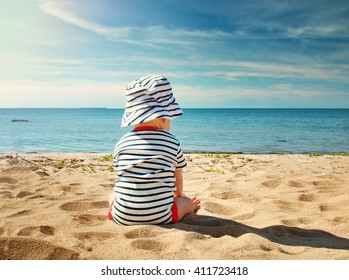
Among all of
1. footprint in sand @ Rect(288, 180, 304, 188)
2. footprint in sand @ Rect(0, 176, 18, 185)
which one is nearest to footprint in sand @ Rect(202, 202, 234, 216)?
footprint in sand @ Rect(288, 180, 304, 188)

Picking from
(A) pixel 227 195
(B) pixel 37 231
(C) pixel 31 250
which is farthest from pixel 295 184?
(C) pixel 31 250

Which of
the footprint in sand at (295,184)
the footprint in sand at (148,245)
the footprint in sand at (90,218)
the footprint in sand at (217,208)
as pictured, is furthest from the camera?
the footprint in sand at (295,184)

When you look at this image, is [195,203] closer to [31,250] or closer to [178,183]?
[178,183]

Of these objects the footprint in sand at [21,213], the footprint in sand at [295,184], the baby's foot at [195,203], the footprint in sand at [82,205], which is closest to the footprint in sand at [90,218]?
the footprint in sand at [82,205]

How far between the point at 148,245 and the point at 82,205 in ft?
4.80

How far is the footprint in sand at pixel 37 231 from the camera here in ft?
9.19

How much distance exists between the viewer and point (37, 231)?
2.87 m

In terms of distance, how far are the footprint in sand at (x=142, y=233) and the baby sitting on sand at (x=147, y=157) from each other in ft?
0.42

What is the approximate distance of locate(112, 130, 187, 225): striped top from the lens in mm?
2848

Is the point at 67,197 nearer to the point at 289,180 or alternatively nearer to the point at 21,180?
the point at 21,180

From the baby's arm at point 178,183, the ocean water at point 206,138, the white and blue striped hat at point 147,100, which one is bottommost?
the ocean water at point 206,138

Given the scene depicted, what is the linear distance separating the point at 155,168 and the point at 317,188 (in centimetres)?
266

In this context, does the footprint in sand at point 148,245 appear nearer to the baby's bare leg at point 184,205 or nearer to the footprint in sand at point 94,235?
the footprint in sand at point 94,235

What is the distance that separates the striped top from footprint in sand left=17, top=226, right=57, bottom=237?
1.89ft
